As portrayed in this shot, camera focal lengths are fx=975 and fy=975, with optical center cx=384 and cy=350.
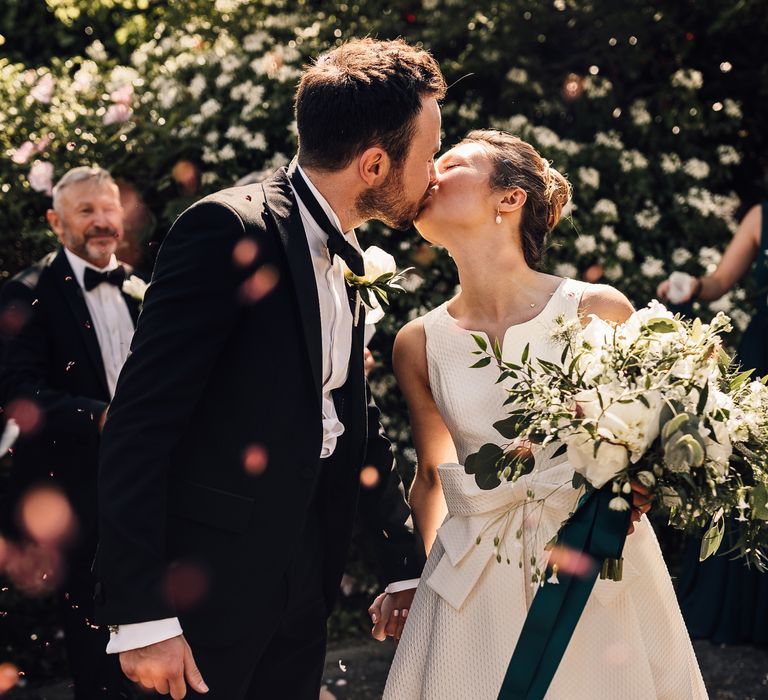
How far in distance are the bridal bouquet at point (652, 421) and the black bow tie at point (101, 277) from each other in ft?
8.58

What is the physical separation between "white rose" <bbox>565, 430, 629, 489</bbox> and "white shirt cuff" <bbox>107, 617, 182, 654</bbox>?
959 millimetres

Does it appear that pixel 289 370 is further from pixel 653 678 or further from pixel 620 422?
pixel 653 678

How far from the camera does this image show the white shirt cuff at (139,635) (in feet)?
6.78

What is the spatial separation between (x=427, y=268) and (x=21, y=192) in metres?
2.25

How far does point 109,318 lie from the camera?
4.42 meters

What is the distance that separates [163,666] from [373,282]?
1148 mm

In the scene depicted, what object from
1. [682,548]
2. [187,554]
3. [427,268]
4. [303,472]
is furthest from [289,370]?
[682,548]

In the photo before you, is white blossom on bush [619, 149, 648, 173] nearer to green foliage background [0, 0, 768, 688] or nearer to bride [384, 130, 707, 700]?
green foliage background [0, 0, 768, 688]

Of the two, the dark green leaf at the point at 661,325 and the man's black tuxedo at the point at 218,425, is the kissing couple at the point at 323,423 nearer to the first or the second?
the man's black tuxedo at the point at 218,425

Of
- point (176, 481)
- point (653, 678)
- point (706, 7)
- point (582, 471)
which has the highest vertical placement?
point (706, 7)

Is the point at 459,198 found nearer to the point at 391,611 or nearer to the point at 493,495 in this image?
the point at 493,495

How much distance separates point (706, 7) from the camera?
6.62m

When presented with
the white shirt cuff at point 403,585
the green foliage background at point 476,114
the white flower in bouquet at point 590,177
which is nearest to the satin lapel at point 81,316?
the green foliage background at point 476,114

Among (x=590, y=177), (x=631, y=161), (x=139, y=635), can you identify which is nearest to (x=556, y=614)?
(x=139, y=635)
